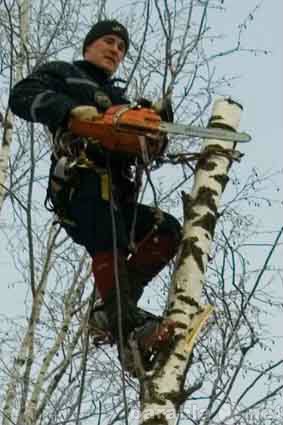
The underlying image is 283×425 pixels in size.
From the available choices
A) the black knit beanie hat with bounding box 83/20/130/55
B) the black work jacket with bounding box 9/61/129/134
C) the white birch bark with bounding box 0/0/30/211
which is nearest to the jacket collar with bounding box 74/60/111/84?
the black work jacket with bounding box 9/61/129/134

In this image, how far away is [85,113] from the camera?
10.1 feet

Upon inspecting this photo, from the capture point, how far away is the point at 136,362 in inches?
107

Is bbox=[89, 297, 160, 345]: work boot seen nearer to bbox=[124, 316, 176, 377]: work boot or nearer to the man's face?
bbox=[124, 316, 176, 377]: work boot

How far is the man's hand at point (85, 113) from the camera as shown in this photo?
121 inches

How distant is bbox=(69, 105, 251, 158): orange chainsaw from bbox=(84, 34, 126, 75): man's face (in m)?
0.48

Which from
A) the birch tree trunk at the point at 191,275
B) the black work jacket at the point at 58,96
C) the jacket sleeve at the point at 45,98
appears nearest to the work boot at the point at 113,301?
the birch tree trunk at the point at 191,275

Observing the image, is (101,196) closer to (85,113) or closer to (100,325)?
(85,113)

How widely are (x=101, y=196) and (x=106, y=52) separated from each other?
2.38ft

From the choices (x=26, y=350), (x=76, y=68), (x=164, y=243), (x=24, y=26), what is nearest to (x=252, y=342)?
(x=164, y=243)

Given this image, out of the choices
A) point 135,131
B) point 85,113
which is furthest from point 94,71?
point 135,131

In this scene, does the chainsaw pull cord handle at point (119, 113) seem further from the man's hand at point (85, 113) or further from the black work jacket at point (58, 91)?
the black work jacket at point (58, 91)

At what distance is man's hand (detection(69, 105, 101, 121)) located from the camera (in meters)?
3.07

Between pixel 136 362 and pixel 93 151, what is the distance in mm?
792

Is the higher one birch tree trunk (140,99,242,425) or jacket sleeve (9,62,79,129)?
jacket sleeve (9,62,79,129)
